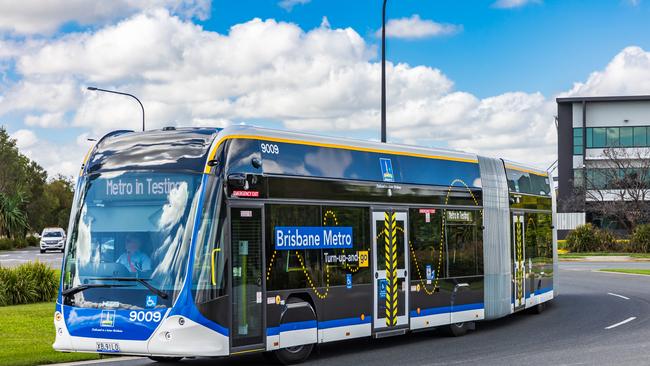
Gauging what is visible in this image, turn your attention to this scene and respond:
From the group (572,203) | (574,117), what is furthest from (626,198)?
(574,117)

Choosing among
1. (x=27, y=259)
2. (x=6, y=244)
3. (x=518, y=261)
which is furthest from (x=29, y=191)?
(x=518, y=261)

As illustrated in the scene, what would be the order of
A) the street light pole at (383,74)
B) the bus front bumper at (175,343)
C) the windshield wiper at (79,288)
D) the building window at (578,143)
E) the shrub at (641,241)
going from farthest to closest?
the building window at (578,143) → the shrub at (641,241) → the street light pole at (383,74) → the windshield wiper at (79,288) → the bus front bumper at (175,343)

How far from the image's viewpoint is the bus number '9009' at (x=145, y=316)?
11.2m

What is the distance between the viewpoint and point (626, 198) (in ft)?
221

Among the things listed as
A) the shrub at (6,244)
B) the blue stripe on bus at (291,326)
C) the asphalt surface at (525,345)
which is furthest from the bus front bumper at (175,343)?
the shrub at (6,244)

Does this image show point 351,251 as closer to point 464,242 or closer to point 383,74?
point 464,242

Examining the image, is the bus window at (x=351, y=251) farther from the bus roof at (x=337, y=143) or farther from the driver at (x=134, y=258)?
the driver at (x=134, y=258)

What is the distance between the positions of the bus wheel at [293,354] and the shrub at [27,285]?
11689 mm

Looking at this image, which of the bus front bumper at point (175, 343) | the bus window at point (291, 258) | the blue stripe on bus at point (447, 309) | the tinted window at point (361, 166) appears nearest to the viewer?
→ the bus front bumper at point (175, 343)

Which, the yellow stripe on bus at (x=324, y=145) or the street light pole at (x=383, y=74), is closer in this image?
the yellow stripe on bus at (x=324, y=145)

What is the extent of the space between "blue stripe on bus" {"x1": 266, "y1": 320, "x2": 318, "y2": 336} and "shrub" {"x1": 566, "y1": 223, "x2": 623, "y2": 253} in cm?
4562

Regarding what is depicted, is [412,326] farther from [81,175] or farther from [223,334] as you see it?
[81,175]

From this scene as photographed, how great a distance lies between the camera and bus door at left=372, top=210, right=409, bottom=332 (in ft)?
47.4

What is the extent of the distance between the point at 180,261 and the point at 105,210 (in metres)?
1.30
